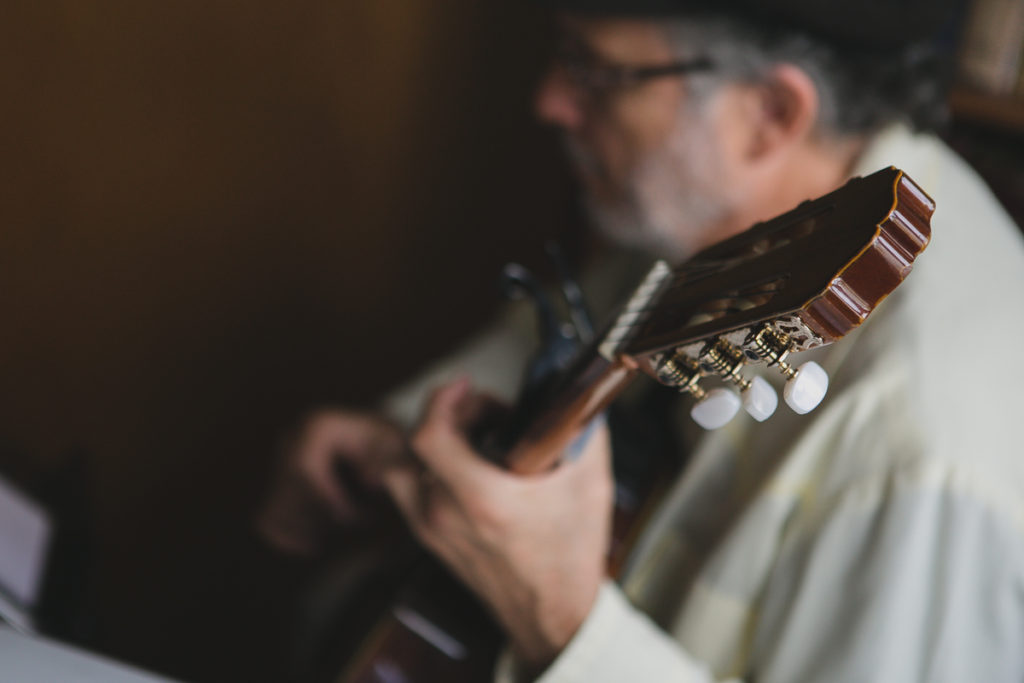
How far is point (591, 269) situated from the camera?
1.31m

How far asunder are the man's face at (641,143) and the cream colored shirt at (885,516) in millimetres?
175

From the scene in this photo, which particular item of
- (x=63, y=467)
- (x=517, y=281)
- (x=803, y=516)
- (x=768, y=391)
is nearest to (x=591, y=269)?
(x=517, y=281)

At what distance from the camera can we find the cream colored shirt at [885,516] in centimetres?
59

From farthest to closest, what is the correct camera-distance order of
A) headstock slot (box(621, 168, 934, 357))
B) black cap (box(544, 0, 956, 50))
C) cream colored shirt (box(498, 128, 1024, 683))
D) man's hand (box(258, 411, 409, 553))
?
man's hand (box(258, 411, 409, 553)) < black cap (box(544, 0, 956, 50)) < cream colored shirt (box(498, 128, 1024, 683)) < headstock slot (box(621, 168, 934, 357))

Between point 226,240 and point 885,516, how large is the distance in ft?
3.84

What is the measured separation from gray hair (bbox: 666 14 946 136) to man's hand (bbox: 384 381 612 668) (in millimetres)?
418

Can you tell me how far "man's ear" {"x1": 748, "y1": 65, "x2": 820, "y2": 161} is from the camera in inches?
32.3

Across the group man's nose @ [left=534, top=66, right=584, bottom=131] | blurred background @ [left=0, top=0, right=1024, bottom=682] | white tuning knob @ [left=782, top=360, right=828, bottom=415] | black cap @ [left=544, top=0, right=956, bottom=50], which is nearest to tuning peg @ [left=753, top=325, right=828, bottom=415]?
white tuning knob @ [left=782, top=360, right=828, bottom=415]

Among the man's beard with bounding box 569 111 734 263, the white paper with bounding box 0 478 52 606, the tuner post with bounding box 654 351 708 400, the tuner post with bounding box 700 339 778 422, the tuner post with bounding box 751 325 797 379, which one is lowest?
the man's beard with bounding box 569 111 734 263

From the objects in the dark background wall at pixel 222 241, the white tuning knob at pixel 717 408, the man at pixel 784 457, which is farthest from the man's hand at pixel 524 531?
the dark background wall at pixel 222 241

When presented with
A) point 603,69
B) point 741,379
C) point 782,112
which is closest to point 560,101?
point 603,69

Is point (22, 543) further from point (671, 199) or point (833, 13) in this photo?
point (833, 13)

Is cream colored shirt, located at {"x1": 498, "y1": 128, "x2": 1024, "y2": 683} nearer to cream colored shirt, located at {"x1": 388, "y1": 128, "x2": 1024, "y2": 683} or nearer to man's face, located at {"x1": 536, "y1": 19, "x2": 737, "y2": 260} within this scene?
cream colored shirt, located at {"x1": 388, "y1": 128, "x2": 1024, "y2": 683}

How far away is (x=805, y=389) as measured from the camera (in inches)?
15.0
